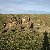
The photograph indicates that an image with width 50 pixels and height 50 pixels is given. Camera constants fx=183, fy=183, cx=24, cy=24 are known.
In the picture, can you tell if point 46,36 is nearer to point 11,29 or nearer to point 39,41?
point 39,41

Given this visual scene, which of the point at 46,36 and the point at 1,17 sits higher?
the point at 1,17

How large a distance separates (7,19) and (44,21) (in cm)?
848

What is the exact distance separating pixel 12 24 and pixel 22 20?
9.48ft

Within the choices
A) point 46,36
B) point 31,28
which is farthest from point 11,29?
point 46,36

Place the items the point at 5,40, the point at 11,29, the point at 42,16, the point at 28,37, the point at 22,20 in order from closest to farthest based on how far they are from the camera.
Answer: the point at 5,40
the point at 28,37
the point at 11,29
the point at 22,20
the point at 42,16

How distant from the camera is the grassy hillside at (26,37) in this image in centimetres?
2891

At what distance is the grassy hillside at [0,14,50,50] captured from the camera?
2891cm

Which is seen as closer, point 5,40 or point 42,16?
point 5,40

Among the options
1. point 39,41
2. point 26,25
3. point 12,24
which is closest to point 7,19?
point 12,24

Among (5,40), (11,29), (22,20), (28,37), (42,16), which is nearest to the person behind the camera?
(5,40)

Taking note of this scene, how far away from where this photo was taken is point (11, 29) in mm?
35844

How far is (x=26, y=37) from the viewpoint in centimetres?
3247

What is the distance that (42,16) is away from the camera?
43250 millimetres

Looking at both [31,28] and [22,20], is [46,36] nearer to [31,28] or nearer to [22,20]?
[31,28]
